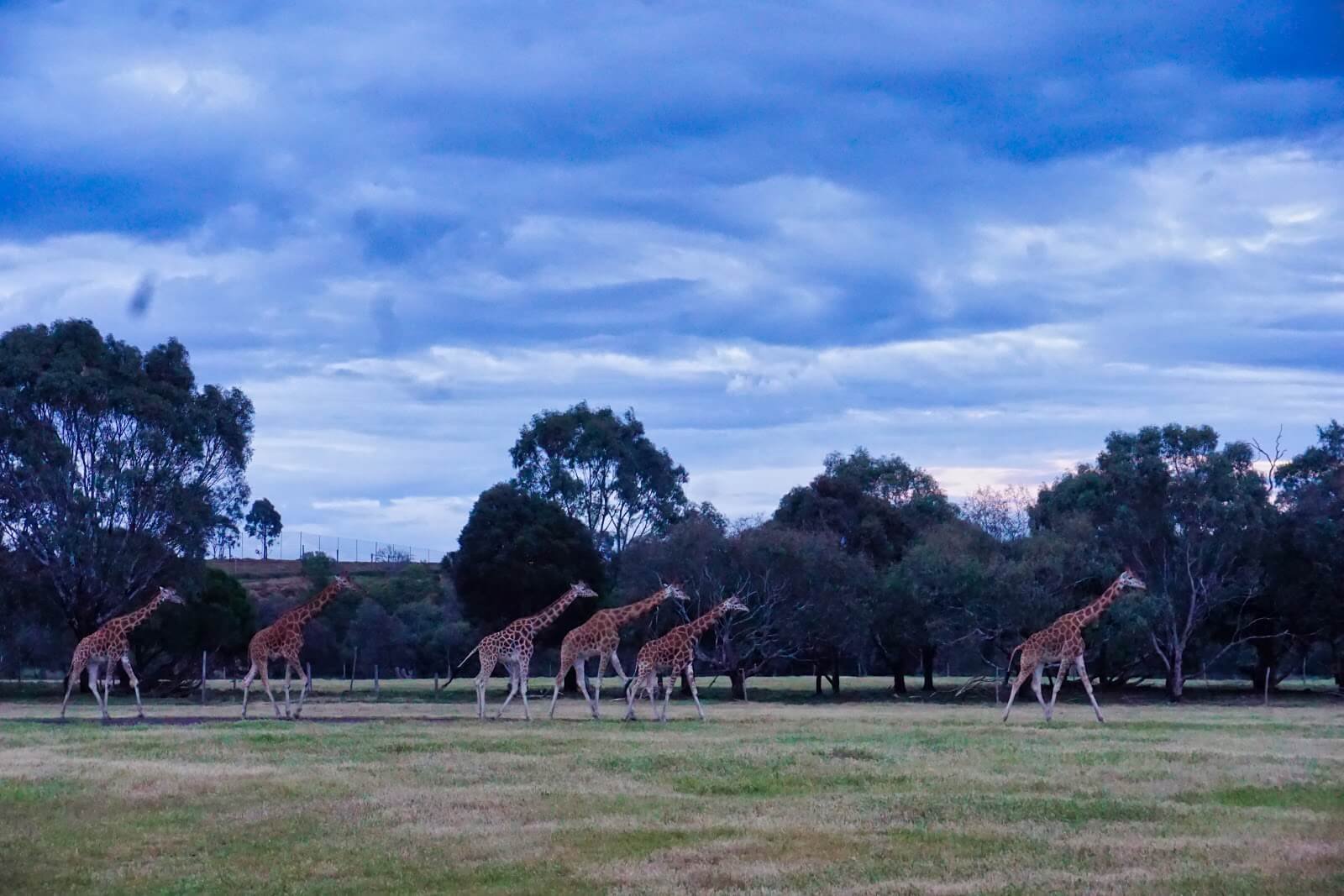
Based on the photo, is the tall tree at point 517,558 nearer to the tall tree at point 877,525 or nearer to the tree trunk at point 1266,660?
the tall tree at point 877,525

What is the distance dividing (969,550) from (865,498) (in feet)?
34.8

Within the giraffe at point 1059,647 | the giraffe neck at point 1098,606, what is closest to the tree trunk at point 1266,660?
the giraffe neck at point 1098,606

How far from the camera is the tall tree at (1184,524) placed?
2026 inches

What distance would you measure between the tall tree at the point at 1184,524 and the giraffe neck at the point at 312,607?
29413 millimetres

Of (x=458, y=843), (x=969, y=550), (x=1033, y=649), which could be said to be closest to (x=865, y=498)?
(x=969, y=550)

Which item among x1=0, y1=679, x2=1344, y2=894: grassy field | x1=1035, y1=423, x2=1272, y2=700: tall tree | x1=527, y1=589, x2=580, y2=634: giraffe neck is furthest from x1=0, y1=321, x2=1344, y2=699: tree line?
x1=0, y1=679, x2=1344, y2=894: grassy field

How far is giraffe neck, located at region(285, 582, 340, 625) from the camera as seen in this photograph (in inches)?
1412

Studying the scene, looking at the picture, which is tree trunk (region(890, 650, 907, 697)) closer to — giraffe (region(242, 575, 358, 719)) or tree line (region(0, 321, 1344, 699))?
tree line (region(0, 321, 1344, 699))

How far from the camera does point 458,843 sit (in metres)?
14.7

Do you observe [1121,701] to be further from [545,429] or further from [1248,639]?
[545,429]

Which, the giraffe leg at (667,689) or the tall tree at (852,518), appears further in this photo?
the tall tree at (852,518)

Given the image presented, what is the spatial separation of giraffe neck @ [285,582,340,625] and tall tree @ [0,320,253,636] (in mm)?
19483

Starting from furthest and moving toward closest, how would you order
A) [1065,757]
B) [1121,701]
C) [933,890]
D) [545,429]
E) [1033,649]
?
[545,429] → [1121,701] → [1033,649] → [1065,757] → [933,890]

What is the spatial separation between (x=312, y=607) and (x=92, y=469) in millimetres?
21550
